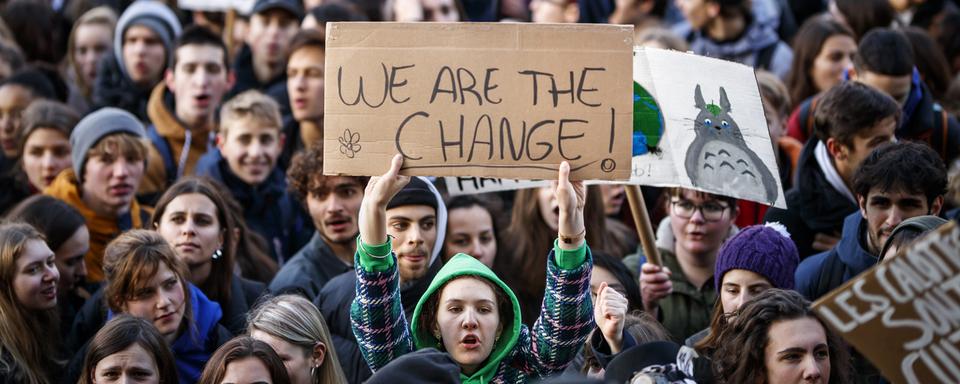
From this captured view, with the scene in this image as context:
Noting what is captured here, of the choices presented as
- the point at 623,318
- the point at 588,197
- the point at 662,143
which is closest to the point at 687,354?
the point at 623,318

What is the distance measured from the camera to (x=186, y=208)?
7227mm

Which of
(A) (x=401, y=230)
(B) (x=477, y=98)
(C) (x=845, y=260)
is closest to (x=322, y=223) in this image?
(A) (x=401, y=230)

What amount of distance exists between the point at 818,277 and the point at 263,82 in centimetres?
543

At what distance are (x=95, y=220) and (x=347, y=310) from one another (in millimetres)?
2219

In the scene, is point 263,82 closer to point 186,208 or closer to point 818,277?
point 186,208

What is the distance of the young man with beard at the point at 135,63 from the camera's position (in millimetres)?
10297

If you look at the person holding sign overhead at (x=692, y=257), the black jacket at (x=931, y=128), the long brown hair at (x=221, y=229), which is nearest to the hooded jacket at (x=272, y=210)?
the long brown hair at (x=221, y=229)

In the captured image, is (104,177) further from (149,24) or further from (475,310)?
(475,310)

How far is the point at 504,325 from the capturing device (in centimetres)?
565

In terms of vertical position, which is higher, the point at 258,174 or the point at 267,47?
the point at 267,47

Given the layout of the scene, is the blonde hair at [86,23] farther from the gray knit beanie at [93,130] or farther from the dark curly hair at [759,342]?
the dark curly hair at [759,342]

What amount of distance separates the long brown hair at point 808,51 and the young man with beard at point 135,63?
4489 mm

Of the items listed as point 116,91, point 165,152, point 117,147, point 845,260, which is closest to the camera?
point 845,260

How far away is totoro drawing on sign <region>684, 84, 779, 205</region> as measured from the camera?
604 centimetres
